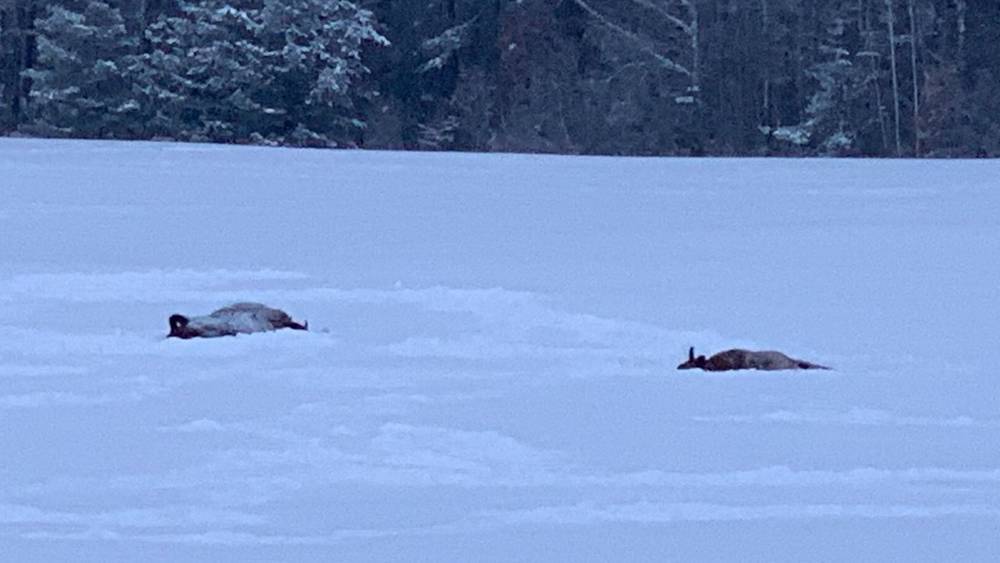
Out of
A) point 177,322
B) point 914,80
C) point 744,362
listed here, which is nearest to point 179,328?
point 177,322

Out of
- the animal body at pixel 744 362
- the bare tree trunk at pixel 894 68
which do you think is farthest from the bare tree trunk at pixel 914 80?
the animal body at pixel 744 362

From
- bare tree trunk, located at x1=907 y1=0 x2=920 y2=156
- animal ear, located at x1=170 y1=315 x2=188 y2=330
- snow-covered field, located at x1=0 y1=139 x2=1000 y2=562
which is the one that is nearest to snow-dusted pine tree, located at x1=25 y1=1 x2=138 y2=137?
bare tree trunk, located at x1=907 y1=0 x2=920 y2=156

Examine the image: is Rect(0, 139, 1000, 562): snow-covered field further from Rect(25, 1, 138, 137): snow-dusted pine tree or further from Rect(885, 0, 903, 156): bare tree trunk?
Rect(25, 1, 138, 137): snow-dusted pine tree

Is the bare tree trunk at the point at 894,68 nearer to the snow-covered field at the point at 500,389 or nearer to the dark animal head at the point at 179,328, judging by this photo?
the snow-covered field at the point at 500,389

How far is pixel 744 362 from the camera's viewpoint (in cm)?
802

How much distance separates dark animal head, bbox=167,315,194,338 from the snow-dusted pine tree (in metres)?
22.4

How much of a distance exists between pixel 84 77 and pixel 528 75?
20.5 feet

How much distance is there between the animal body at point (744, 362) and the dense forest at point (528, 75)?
20.8m

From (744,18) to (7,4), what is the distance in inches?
422

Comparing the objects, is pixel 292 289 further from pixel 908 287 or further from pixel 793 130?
pixel 793 130

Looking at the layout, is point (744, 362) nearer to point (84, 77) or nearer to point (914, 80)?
point (914, 80)

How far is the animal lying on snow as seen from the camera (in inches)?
344

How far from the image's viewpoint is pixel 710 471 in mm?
6094

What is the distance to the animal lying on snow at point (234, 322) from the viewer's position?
8.75m
